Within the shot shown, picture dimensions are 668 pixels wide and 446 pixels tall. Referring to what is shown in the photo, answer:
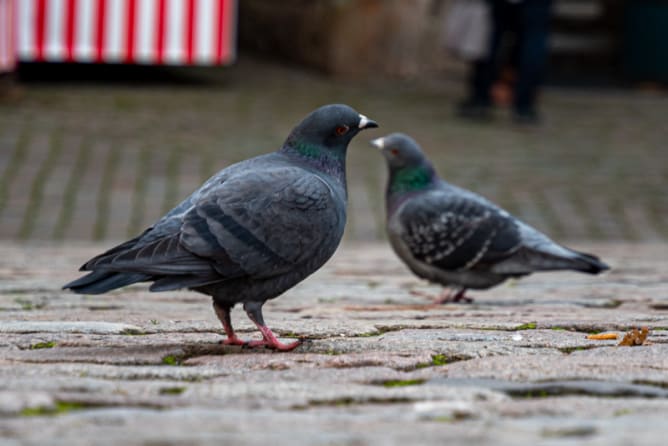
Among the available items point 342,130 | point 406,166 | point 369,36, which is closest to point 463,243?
point 406,166

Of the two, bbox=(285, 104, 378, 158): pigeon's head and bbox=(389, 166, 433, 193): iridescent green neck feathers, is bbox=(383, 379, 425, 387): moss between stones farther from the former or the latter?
bbox=(389, 166, 433, 193): iridescent green neck feathers

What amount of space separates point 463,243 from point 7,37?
6773 mm

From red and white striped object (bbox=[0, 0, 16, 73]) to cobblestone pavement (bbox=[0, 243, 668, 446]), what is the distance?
19.7 ft

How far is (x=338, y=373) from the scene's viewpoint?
9.78 feet

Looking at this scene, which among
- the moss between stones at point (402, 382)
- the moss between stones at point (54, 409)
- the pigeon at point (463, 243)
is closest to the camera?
the moss between stones at point (54, 409)

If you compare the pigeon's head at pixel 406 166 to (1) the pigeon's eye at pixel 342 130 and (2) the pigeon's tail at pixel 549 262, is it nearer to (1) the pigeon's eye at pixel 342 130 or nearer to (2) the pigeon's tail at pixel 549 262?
(2) the pigeon's tail at pixel 549 262

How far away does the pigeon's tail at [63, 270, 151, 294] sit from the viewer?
307cm

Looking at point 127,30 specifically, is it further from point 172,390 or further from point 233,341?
point 172,390

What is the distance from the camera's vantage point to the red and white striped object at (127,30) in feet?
37.5

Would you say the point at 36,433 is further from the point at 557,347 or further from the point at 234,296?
the point at 557,347

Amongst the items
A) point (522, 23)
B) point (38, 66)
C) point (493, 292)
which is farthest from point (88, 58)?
Result: point (493, 292)

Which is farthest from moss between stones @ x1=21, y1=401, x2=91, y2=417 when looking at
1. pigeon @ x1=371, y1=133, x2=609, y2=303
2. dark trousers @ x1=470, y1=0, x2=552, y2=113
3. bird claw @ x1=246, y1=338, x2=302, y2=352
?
dark trousers @ x1=470, y1=0, x2=552, y2=113

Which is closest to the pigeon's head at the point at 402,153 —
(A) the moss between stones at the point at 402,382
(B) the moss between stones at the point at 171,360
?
(B) the moss between stones at the point at 171,360

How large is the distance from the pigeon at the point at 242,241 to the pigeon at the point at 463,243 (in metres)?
1.46
